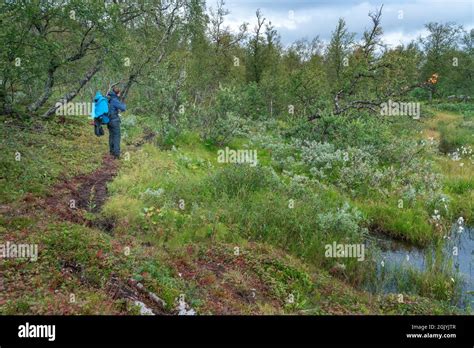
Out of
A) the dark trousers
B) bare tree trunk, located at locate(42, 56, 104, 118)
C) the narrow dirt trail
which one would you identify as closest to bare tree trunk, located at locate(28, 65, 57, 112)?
bare tree trunk, located at locate(42, 56, 104, 118)

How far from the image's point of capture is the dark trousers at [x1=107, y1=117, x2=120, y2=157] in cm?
1368

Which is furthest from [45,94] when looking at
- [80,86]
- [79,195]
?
[79,195]

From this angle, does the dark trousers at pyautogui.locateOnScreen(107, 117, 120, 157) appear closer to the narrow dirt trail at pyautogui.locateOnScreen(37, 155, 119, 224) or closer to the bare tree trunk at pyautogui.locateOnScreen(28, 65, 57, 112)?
the narrow dirt trail at pyautogui.locateOnScreen(37, 155, 119, 224)

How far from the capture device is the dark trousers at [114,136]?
13680mm

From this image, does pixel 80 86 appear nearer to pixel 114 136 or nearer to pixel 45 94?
pixel 45 94

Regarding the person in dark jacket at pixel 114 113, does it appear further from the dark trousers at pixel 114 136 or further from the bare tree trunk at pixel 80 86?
the bare tree trunk at pixel 80 86

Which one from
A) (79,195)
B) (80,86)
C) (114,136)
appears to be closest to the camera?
(79,195)

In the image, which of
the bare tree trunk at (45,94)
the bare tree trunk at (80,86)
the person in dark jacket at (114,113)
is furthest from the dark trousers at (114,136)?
the bare tree trunk at (80,86)

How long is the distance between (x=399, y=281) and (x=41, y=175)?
9.46 m

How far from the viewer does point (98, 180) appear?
39.3 feet

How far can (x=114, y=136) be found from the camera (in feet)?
45.9
